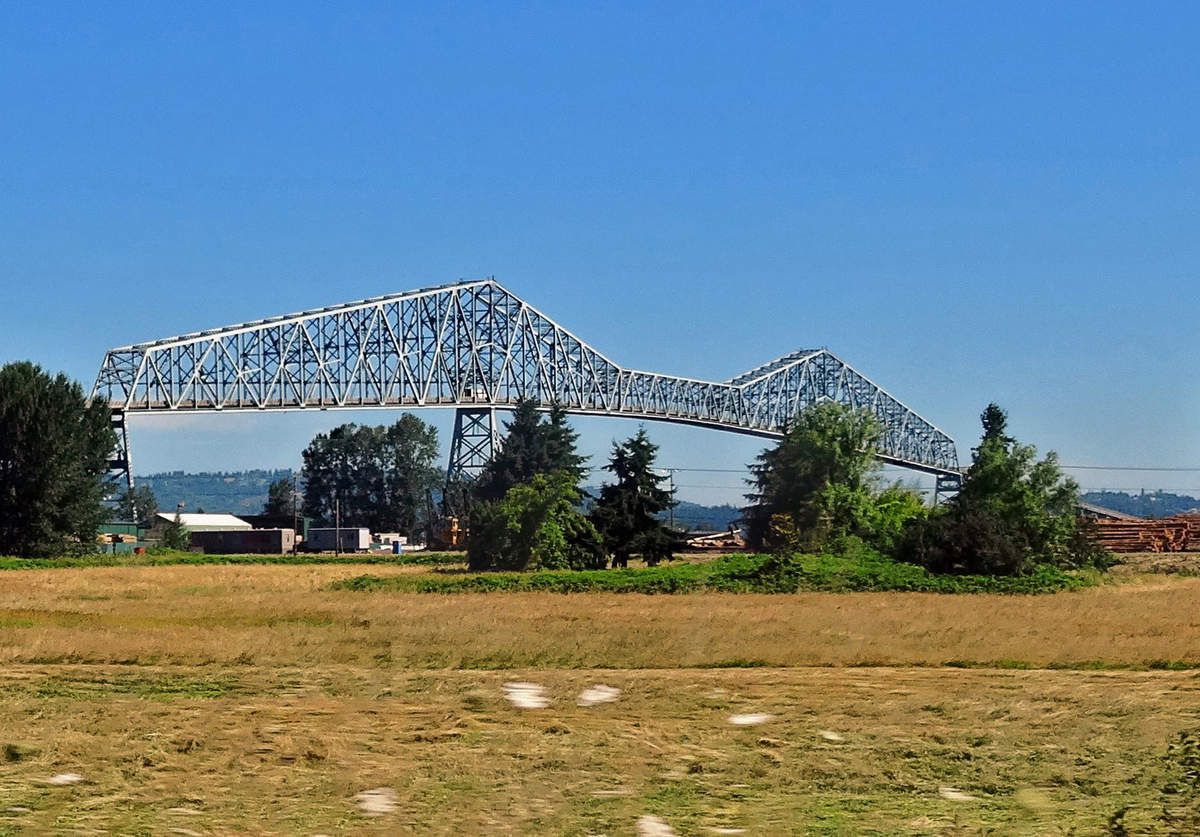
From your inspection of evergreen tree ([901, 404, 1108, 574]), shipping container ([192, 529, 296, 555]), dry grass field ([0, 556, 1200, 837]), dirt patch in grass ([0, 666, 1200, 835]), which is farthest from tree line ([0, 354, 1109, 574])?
dirt patch in grass ([0, 666, 1200, 835])

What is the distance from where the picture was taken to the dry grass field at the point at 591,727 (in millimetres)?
13844

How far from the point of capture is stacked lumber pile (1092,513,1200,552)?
11281cm

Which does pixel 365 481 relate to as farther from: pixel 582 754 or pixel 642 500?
pixel 582 754

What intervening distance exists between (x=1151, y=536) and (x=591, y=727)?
104 m

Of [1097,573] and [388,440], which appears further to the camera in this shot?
[388,440]

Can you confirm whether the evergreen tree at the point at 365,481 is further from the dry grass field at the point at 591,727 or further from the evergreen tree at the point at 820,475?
the dry grass field at the point at 591,727

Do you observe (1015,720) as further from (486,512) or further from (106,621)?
(486,512)

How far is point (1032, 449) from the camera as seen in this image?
80.4m

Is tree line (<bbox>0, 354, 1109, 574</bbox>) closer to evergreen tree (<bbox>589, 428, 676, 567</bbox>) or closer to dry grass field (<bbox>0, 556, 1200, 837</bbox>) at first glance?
evergreen tree (<bbox>589, 428, 676, 567</bbox>)

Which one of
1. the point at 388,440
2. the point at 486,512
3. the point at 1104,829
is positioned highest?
the point at 388,440

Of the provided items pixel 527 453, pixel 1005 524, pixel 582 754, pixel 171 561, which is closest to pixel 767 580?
pixel 1005 524

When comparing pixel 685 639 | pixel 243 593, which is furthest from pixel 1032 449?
pixel 685 639

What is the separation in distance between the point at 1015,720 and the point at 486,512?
59817mm

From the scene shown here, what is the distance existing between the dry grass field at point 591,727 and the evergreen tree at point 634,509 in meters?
35.8
